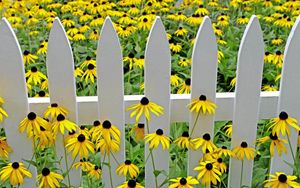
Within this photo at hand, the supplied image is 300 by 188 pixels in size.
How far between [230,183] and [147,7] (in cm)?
236

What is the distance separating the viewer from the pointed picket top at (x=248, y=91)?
2.21 metres

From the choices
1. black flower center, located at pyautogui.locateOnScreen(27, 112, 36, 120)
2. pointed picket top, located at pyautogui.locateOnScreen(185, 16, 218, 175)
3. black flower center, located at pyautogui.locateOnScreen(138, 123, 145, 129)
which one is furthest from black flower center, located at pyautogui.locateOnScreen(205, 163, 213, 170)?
black flower center, located at pyautogui.locateOnScreen(27, 112, 36, 120)

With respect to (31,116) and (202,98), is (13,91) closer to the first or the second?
(31,116)

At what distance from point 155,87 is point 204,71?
0.75 feet

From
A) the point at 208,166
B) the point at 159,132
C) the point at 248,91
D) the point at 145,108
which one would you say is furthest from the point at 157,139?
the point at 248,91

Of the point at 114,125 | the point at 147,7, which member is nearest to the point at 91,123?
the point at 114,125

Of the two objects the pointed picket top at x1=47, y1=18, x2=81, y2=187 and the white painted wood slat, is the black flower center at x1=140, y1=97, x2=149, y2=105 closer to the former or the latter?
the white painted wood slat

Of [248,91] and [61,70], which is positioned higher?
[61,70]

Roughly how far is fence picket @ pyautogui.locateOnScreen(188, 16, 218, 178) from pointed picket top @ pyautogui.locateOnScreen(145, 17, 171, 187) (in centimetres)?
12

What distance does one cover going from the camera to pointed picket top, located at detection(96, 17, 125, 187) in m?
2.15

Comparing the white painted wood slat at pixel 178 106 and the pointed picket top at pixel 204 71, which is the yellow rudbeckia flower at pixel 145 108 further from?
the pointed picket top at pixel 204 71

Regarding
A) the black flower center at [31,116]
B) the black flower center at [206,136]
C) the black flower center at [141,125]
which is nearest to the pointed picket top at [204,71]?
the black flower center at [206,136]

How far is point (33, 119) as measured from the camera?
2.11 metres

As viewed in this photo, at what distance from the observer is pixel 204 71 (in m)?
2.24
